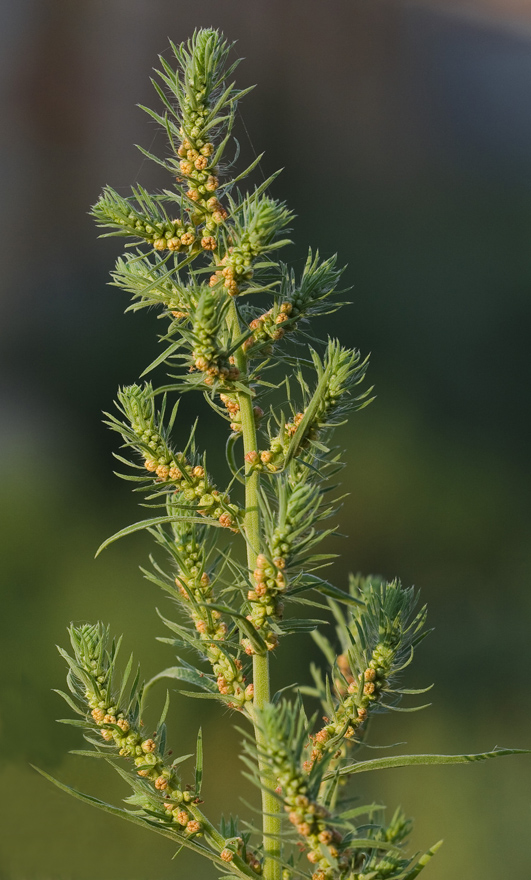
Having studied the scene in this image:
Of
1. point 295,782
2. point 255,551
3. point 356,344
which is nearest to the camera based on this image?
point 295,782

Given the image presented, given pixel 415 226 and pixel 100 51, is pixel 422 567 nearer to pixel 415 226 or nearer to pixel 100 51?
pixel 415 226

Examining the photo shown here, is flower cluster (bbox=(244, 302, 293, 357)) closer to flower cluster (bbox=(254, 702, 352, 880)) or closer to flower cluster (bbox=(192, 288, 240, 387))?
flower cluster (bbox=(192, 288, 240, 387))

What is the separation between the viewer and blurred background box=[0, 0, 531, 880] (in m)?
2.15

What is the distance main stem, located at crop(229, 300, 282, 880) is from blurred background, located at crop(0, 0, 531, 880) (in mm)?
636

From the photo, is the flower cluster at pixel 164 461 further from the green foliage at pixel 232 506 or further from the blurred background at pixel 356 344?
the blurred background at pixel 356 344

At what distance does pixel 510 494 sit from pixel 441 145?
2.53 metres

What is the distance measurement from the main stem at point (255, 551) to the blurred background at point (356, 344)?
64 centimetres

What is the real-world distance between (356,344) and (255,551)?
8.33 ft

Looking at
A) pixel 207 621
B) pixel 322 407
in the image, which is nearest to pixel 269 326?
pixel 322 407

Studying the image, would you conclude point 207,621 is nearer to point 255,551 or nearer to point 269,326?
point 255,551

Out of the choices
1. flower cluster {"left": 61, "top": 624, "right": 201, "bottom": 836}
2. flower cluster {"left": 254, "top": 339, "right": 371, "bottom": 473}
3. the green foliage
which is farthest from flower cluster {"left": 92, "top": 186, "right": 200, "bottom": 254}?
flower cluster {"left": 61, "top": 624, "right": 201, "bottom": 836}

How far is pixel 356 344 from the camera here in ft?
9.82

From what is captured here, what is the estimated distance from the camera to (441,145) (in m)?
4.59

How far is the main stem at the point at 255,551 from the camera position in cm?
50
